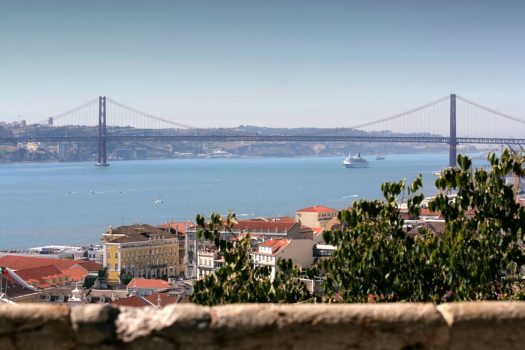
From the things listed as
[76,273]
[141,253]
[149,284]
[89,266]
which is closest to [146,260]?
[141,253]

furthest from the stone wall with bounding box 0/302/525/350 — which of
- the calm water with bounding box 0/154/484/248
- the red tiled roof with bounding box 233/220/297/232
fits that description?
the calm water with bounding box 0/154/484/248

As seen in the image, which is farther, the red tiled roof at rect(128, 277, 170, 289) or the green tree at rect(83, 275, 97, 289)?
the green tree at rect(83, 275, 97, 289)

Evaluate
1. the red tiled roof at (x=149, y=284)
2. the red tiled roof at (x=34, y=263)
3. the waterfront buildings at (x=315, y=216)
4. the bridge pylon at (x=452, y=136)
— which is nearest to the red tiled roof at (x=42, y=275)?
the red tiled roof at (x=34, y=263)

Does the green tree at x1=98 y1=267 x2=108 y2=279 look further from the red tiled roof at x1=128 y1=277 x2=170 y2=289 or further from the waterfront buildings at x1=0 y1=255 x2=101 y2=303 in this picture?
the red tiled roof at x1=128 y1=277 x2=170 y2=289

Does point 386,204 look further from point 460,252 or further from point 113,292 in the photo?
point 113,292

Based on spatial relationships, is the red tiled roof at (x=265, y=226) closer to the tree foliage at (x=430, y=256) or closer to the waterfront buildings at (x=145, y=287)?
the waterfront buildings at (x=145, y=287)

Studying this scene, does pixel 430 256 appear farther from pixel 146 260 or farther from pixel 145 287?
pixel 146 260

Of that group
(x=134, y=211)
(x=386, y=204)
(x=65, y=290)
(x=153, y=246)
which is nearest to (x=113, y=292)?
(x=65, y=290)
